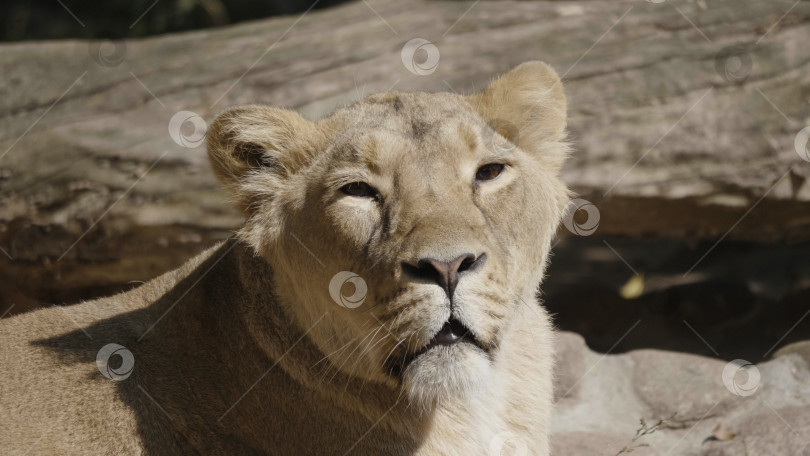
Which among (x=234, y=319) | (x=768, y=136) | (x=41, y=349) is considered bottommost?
(x=41, y=349)

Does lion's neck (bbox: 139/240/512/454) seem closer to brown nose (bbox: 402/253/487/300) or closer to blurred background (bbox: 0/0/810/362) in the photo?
brown nose (bbox: 402/253/487/300)

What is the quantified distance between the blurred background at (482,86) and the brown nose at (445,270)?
2.83 metres

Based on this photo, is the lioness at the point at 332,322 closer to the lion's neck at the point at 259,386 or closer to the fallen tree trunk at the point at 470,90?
the lion's neck at the point at 259,386

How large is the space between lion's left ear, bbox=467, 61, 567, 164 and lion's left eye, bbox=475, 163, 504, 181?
1.12ft

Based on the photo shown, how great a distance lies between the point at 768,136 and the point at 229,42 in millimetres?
4254

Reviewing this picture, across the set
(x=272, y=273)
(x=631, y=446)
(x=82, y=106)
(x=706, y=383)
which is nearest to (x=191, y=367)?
(x=272, y=273)

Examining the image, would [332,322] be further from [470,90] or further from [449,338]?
[470,90]

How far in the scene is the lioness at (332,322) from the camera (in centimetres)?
331

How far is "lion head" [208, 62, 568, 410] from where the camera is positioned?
3.21 meters

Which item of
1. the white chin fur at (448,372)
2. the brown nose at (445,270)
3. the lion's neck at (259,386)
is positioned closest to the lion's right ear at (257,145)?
the lion's neck at (259,386)

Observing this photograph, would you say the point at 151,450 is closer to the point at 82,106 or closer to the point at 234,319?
the point at 234,319

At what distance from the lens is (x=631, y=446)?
470 centimetres

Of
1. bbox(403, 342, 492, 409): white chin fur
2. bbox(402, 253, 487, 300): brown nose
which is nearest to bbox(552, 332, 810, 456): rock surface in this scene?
bbox(403, 342, 492, 409): white chin fur

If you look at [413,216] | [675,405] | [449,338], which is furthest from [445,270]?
[675,405]
